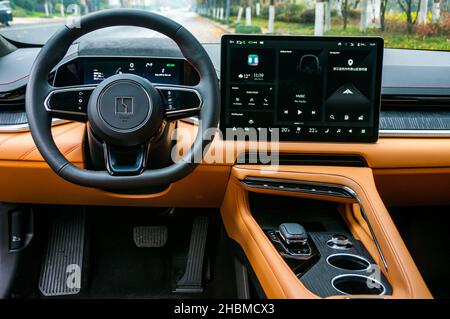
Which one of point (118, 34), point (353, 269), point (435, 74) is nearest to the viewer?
point (353, 269)

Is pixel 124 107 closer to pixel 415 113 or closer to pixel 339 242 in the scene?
pixel 339 242

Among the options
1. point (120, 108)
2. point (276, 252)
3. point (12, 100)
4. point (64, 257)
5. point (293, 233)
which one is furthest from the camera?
point (64, 257)

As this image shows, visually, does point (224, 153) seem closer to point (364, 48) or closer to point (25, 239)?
point (364, 48)

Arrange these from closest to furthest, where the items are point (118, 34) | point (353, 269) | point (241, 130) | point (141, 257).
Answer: point (353, 269) → point (241, 130) → point (118, 34) → point (141, 257)

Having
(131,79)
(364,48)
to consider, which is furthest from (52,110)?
A: (364,48)

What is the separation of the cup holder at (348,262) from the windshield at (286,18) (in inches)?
31.5

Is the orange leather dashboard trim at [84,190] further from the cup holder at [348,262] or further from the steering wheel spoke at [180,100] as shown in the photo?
the cup holder at [348,262]

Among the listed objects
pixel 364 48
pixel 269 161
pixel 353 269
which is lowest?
pixel 353 269

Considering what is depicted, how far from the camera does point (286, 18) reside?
7.23ft

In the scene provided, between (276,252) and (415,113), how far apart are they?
2.89ft

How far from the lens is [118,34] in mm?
2170

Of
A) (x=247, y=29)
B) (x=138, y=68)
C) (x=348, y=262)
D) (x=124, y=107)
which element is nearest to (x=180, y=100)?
(x=124, y=107)

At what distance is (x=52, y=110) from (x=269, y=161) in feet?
2.58

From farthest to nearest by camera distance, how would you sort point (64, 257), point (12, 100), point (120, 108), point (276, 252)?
point (64, 257)
point (12, 100)
point (276, 252)
point (120, 108)
